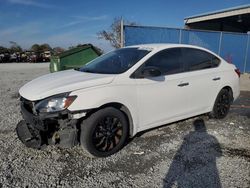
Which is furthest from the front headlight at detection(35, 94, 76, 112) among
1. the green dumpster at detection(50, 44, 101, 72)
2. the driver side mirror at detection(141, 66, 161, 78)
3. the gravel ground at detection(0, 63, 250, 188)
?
the green dumpster at detection(50, 44, 101, 72)

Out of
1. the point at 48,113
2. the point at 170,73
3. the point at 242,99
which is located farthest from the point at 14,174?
the point at 242,99

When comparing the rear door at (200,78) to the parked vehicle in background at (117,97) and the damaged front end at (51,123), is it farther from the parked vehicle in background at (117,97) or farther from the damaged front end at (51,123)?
the damaged front end at (51,123)

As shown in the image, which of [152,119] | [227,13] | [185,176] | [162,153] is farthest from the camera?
[227,13]

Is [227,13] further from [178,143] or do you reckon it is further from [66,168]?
[66,168]

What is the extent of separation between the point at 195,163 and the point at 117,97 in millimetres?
1477

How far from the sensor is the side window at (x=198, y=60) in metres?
5.15

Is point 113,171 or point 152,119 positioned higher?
point 152,119

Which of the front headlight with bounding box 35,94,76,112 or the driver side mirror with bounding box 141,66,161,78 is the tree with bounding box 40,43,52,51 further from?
the front headlight with bounding box 35,94,76,112

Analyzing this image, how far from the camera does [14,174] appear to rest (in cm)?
352

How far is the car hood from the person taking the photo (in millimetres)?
3710

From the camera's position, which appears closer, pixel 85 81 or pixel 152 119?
pixel 85 81

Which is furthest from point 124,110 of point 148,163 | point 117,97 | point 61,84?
point 61,84

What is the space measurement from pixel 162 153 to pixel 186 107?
3.95ft

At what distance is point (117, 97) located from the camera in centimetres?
398
